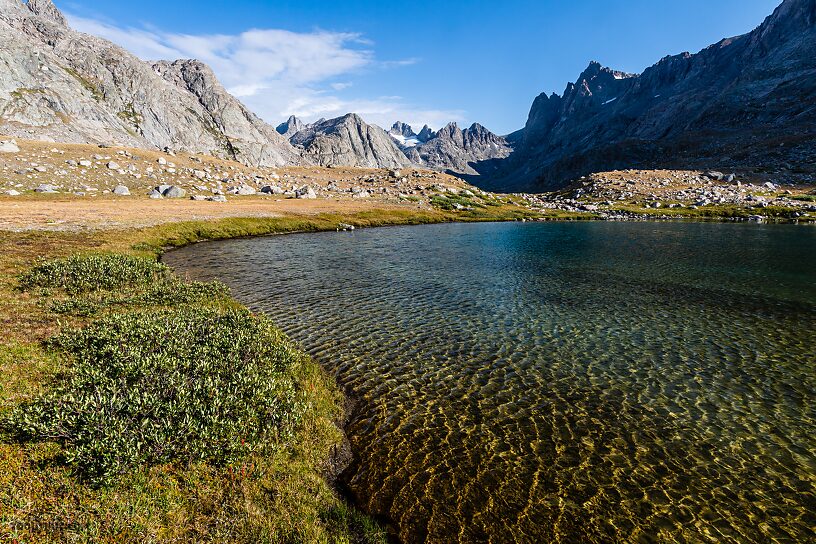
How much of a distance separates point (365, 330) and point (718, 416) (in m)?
18.7

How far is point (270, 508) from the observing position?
1005cm

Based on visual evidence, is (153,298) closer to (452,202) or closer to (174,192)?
(174,192)

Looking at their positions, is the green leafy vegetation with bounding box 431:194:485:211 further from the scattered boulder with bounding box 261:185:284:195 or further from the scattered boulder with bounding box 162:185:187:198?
the scattered boulder with bounding box 162:185:187:198

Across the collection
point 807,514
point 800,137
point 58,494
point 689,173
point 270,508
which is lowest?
point 807,514

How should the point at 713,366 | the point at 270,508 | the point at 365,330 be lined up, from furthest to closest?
the point at 365,330 < the point at 713,366 < the point at 270,508

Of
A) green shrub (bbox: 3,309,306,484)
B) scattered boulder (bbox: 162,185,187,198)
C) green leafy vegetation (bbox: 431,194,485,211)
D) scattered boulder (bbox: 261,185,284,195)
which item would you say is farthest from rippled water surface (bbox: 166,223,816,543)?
scattered boulder (bbox: 261,185,284,195)

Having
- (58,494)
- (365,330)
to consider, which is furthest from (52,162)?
(58,494)

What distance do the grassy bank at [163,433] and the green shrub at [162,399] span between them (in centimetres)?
5

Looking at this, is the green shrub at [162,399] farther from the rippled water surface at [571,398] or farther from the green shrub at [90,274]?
the green shrub at [90,274]

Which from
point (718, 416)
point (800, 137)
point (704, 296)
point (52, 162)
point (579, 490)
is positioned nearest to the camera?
point (579, 490)

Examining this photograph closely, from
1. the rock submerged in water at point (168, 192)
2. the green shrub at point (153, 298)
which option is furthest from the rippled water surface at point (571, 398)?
the rock submerged in water at point (168, 192)

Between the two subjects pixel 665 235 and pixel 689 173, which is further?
pixel 689 173

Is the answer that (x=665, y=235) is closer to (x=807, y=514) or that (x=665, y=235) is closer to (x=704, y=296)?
(x=704, y=296)

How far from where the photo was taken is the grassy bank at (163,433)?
8.77 m
